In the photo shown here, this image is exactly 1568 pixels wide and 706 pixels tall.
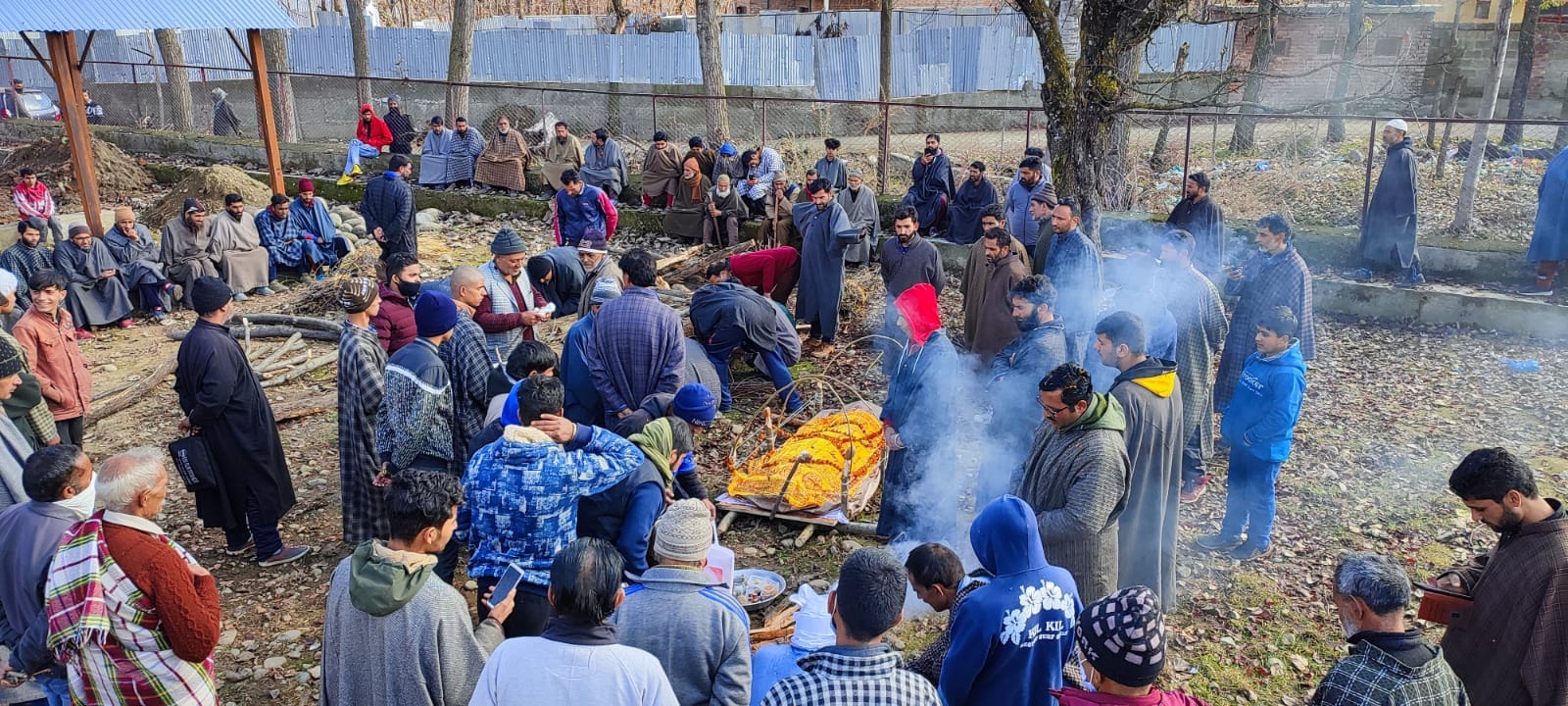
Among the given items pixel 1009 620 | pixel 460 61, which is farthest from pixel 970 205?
pixel 460 61

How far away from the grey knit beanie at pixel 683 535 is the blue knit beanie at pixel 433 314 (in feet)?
7.35

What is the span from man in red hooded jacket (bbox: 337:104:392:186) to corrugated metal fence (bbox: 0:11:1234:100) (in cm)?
934

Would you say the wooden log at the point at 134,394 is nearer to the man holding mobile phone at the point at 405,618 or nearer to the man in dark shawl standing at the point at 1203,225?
the man holding mobile phone at the point at 405,618

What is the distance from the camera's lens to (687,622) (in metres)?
3.05

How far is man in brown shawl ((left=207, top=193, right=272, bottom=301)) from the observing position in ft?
37.3

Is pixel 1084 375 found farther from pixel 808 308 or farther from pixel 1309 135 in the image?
pixel 1309 135

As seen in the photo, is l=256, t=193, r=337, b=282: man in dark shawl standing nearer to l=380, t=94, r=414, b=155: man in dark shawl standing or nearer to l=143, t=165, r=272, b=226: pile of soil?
l=143, t=165, r=272, b=226: pile of soil

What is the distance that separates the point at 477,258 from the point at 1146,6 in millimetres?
8530

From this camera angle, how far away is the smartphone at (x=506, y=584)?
348 cm

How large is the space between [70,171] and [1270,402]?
19115mm

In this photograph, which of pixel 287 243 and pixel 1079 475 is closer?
pixel 1079 475

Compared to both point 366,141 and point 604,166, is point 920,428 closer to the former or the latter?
point 604,166

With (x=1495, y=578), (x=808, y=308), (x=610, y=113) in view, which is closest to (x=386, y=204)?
(x=808, y=308)

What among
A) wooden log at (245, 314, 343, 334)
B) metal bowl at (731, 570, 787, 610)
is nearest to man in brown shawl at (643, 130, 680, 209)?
wooden log at (245, 314, 343, 334)
